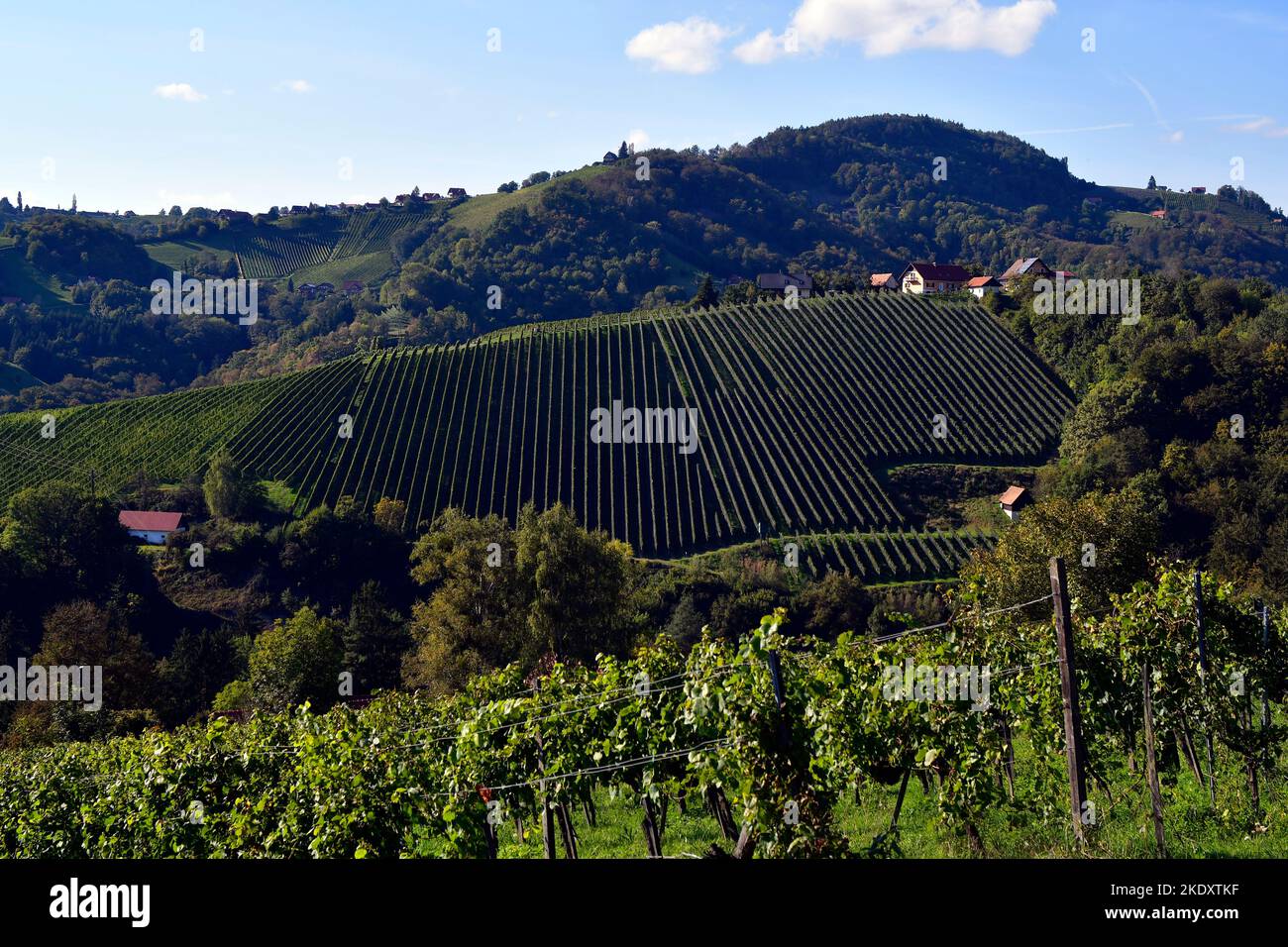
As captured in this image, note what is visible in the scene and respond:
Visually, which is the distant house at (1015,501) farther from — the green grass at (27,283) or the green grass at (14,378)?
the green grass at (27,283)

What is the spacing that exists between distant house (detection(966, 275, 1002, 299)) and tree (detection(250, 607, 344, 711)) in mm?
75375

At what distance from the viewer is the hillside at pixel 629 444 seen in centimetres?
6700

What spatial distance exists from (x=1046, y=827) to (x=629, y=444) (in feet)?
206

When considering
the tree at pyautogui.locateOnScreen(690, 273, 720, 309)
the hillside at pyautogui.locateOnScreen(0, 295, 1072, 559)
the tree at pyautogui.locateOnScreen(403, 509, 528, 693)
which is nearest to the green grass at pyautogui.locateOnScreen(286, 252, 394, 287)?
the tree at pyautogui.locateOnScreen(690, 273, 720, 309)

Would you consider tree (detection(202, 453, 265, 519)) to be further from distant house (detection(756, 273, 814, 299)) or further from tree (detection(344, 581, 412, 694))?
distant house (detection(756, 273, 814, 299))

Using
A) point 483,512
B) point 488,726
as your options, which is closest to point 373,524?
point 483,512

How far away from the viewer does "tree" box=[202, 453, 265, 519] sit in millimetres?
63719

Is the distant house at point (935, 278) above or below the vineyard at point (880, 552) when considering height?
above

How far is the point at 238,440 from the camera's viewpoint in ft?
245

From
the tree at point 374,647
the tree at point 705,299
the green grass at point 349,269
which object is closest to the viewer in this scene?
the tree at point 374,647

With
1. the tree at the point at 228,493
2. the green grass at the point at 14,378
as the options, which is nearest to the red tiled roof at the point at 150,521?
A: the tree at the point at 228,493

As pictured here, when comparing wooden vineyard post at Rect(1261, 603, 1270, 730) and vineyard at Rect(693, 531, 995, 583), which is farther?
vineyard at Rect(693, 531, 995, 583)

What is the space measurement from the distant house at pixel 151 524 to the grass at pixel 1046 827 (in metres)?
50.8

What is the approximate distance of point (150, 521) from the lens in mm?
64125
